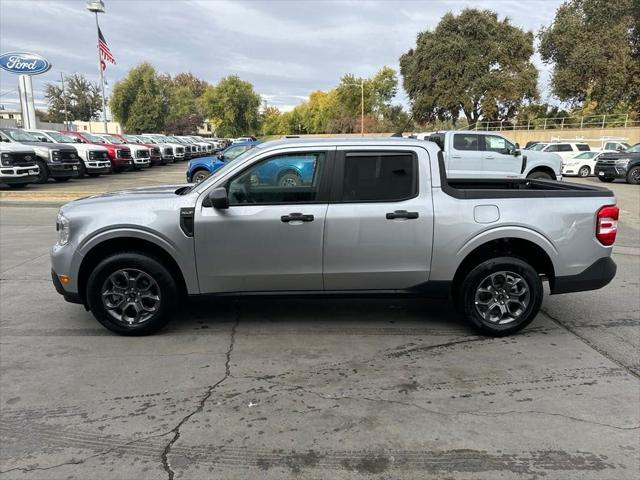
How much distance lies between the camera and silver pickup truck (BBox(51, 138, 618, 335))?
4406 mm

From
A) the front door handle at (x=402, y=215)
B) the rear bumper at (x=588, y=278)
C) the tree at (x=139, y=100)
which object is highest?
the tree at (x=139, y=100)

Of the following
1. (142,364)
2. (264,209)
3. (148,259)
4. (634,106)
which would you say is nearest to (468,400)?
(264,209)

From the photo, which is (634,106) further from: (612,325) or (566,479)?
(566,479)

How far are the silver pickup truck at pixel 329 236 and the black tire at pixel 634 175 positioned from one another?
61.5 feet

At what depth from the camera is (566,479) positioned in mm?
2689

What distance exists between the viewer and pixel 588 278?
462 cm

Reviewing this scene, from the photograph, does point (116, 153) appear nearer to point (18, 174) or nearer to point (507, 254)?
point (18, 174)

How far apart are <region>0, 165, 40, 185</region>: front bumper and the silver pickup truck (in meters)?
13.4

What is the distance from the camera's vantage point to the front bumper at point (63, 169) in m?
18.1

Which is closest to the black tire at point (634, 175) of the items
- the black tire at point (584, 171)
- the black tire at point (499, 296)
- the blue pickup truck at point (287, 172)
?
the black tire at point (584, 171)

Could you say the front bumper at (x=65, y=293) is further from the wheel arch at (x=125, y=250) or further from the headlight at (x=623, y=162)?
the headlight at (x=623, y=162)

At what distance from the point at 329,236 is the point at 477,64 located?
44.2 metres

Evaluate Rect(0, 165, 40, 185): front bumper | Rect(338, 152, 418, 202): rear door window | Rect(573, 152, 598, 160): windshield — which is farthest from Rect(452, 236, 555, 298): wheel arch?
Rect(573, 152, 598, 160): windshield

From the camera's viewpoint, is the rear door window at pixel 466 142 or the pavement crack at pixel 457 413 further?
the rear door window at pixel 466 142
